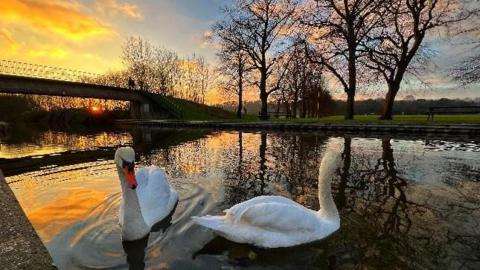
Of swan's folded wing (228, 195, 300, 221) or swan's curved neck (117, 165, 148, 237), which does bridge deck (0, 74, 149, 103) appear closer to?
swan's curved neck (117, 165, 148, 237)

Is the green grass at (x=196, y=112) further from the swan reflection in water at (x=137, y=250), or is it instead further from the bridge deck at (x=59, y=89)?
the swan reflection in water at (x=137, y=250)

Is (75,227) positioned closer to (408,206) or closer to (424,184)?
(408,206)

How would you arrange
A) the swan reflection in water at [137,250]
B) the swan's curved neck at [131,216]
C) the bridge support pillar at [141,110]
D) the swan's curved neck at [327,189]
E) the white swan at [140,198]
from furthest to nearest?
the bridge support pillar at [141,110] → the swan's curved neck at [327,189] → the swan's curved neck at [131,216] → the white swan at [140,198] → the swan reflection in water at [137,250]

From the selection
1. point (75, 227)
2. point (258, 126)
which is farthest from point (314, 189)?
point (258, 126)

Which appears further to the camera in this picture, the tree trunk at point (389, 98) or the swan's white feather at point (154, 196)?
the tree trunk at point (389, 98)

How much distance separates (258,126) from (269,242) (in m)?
27.4

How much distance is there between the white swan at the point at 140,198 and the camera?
5.30 meters

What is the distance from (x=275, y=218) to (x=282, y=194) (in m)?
3.49

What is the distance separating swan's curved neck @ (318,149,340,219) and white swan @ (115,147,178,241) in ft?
9.28

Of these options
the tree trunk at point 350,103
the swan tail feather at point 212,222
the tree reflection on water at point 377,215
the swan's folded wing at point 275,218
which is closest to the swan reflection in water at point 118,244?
the swan tail feather at point 212,222

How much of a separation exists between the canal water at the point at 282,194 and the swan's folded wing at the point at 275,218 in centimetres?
35

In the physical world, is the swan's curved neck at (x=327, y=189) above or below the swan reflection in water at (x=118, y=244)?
above

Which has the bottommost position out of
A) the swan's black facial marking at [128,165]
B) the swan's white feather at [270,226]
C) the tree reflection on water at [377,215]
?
the tree reflection on water at [377,215]

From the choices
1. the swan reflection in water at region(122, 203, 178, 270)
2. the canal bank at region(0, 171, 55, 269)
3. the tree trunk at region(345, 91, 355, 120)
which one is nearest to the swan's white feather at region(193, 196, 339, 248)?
the swan reflection in water at region(122, 203, 178, 270)
